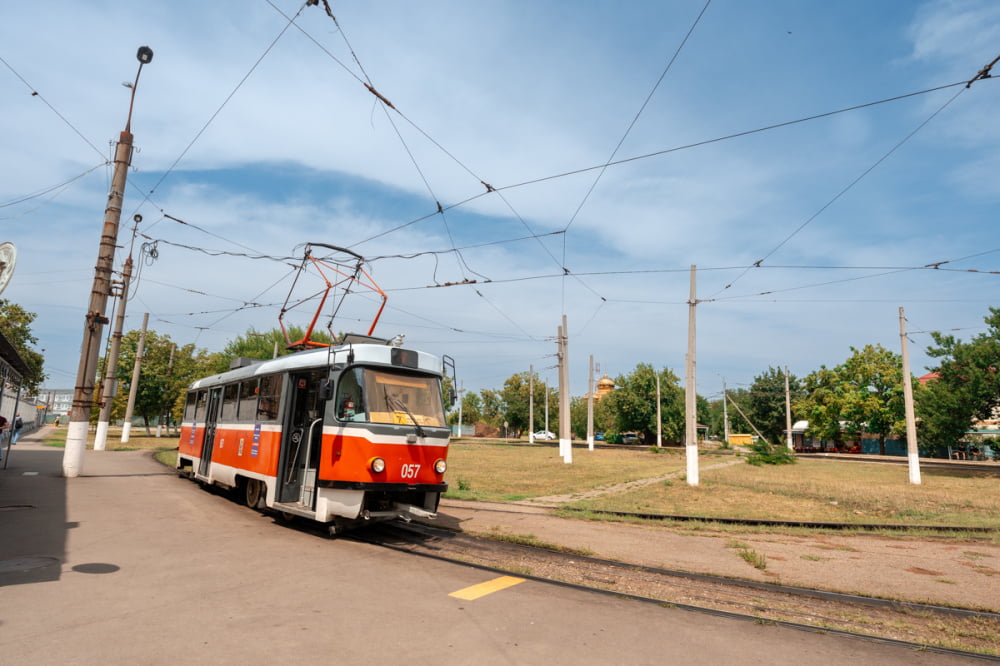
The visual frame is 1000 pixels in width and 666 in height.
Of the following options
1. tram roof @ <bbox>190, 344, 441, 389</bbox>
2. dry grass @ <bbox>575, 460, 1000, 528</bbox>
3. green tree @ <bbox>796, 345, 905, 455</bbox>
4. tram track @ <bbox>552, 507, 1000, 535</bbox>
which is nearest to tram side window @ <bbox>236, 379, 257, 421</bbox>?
tram roof @ <bbox>190, 344, 441, 389</bbox>

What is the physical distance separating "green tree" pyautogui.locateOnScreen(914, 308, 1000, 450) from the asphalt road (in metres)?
33.2

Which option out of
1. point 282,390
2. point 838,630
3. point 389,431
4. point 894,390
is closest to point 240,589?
point 389,431

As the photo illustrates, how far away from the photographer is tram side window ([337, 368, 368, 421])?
360 inches

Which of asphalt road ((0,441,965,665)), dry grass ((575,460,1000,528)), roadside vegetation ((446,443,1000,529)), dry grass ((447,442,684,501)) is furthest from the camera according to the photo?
dry grass ((447,442,684,501))

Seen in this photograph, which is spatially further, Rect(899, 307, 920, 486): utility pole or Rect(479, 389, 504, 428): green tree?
Rect(479, 389, 504, 428): green tree

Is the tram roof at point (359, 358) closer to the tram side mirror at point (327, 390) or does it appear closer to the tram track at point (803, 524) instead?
the tram side mirror at point (327, 390)

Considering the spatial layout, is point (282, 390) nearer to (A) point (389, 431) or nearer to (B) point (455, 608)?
(A) point (389, 431)

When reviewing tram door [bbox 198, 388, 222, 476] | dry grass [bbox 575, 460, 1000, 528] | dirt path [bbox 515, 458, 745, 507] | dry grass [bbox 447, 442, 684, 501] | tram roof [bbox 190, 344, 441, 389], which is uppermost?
tram roof [bbox 190, 344, 441, 389]

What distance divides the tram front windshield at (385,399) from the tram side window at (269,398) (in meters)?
2.39

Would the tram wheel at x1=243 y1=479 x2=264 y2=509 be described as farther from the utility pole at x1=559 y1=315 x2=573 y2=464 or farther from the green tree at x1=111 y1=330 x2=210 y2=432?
the green tree at x1=111 y1=330 x2=210 y2=432

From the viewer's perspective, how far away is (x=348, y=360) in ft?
31.1

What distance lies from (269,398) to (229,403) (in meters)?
3.20

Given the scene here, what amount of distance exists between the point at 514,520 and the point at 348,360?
5.25m

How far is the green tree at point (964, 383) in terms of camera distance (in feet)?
98.2
